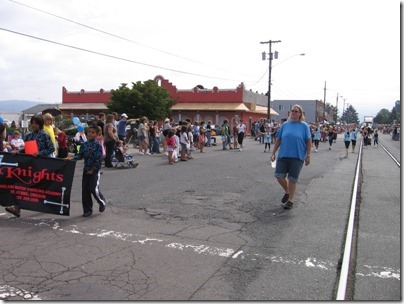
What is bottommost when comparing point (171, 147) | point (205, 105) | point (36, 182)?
point (36, 182)

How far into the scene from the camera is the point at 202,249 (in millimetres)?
5367

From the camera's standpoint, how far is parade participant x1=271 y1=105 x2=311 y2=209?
25.0 feet

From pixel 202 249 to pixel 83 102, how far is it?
5646 centimetres

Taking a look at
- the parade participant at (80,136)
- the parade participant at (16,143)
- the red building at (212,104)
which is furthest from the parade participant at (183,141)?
the red building at (212,104)

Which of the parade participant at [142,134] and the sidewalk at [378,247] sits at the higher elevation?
the parade participant at [142,134]

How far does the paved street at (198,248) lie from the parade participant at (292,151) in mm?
485

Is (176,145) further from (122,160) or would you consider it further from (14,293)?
(14,293)

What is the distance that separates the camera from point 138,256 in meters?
5.06

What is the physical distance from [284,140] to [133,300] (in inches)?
185

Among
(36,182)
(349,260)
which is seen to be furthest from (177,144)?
(349,260)

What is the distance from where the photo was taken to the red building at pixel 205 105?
5084 centimetres

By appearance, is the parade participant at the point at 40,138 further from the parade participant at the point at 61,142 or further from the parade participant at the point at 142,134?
the parade participant at the point at 142,134

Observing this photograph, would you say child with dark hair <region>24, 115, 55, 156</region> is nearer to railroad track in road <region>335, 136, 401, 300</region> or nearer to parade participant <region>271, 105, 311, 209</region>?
parade participant <region>271, 105, 311, 209</region>

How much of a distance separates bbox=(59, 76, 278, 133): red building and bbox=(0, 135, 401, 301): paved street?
132 feet
